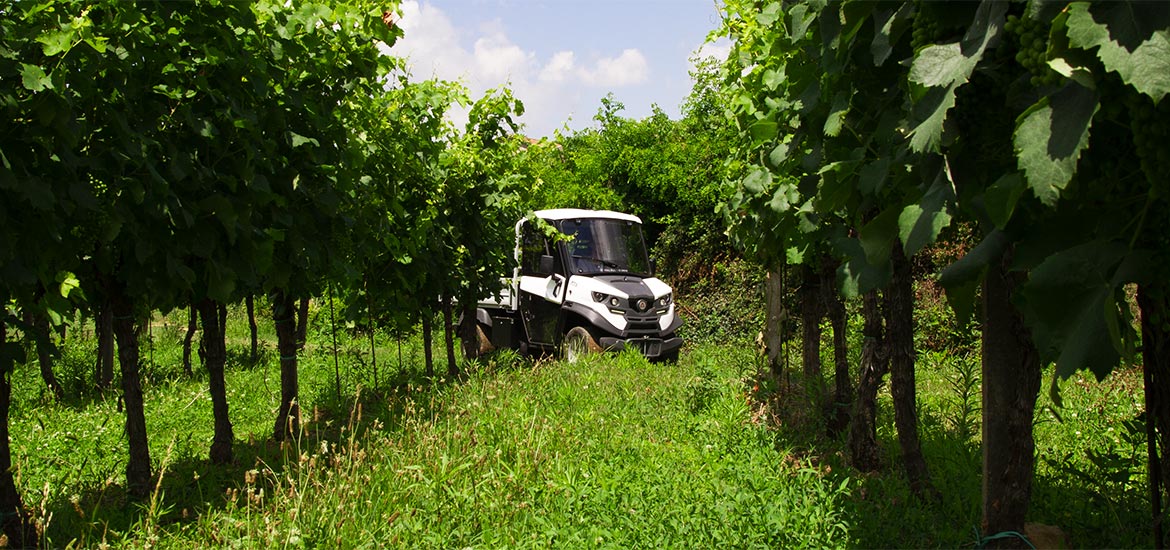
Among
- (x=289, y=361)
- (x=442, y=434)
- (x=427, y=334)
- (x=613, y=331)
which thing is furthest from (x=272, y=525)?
(x=613, y=331)

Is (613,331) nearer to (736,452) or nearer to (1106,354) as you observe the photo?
(736,452)

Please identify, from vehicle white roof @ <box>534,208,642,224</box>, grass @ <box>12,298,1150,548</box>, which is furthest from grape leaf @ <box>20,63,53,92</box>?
vehicle white roof @ <box>534,208,642,224</box>

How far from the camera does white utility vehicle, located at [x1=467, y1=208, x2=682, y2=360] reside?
39.7 feet

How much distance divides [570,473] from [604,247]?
7994mm

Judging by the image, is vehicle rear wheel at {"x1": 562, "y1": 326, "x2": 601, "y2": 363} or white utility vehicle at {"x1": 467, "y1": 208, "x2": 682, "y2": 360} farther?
white utility vehicle at {"x1": 467, "y1": 208, "x2": 682, "y2": 360}

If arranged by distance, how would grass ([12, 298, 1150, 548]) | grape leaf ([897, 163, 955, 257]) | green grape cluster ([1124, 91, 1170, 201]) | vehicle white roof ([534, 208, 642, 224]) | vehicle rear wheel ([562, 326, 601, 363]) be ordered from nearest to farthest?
green grape cluster ([1124, 91, 1170, 201]), grape leaf ([897, 163, 955, 257]), grass ([12, 298, 1150, 548]), vehicle rear wheel ([562, 326, 601, 363]), vehicle white roof ([534, 208, 642, 224])

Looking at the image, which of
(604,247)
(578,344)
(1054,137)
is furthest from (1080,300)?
(604,247)

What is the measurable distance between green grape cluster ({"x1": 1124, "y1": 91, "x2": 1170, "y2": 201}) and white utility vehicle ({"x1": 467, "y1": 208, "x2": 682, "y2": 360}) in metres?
10.1

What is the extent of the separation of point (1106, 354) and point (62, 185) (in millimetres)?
4249

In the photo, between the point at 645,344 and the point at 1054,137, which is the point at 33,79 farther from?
the point at 645,344

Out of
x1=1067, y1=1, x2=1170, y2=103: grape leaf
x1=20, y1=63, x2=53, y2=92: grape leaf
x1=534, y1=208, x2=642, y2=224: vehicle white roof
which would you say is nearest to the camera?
x1=1067, y1=1, x2=1170, y2=103: grape leaf

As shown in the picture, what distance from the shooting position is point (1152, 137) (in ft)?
5.26

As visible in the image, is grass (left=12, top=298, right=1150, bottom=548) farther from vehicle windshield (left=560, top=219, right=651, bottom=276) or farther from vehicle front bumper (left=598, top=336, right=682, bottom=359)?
vehicle windshield (left=560, top=219, right=651, bottom=276)

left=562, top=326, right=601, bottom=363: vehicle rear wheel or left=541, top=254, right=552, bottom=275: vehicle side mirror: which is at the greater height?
left=541, top=254, right=552, bottom=275: vehicle side mirror
